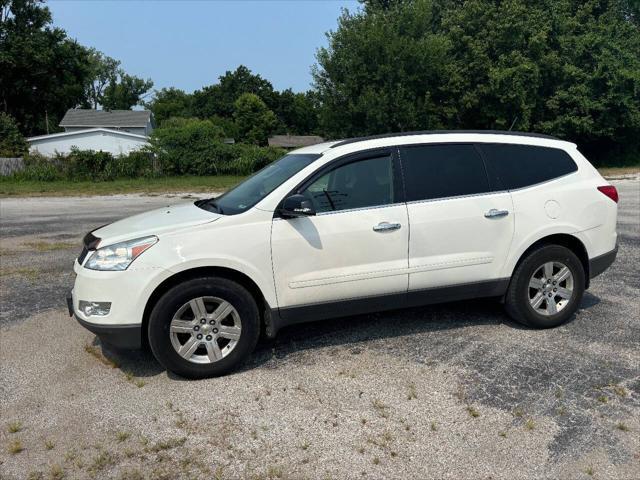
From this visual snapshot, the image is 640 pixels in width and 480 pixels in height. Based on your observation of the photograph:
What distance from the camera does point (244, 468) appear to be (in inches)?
114

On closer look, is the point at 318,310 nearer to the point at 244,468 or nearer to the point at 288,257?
the point at 288,257

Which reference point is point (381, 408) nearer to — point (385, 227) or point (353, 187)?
point (385, 227)

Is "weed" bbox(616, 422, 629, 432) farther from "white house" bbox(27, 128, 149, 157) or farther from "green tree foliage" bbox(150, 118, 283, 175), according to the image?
"white house" bbox(27, 128, 149, 157)

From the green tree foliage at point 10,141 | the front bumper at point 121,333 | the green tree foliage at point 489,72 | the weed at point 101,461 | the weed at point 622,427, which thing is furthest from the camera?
the green tree foliage at point 489,72

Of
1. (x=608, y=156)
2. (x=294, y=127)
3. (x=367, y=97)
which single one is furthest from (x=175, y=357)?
(x=294, y=127)

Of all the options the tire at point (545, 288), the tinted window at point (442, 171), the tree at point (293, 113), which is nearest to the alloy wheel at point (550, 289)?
the tire at point (545, 288)

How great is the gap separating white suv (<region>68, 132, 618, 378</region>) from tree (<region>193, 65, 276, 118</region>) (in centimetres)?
9398

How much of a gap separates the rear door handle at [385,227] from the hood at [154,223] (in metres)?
1.23

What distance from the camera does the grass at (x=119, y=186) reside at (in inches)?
871

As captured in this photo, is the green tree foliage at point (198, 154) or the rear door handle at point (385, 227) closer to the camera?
the rear door handle at point (385, 227)

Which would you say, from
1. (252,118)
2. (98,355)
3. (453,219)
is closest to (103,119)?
(252,118)

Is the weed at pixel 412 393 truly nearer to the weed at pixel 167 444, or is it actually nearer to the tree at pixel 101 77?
the weed at pixel 167 444

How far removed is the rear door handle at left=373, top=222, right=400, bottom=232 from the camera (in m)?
4.19

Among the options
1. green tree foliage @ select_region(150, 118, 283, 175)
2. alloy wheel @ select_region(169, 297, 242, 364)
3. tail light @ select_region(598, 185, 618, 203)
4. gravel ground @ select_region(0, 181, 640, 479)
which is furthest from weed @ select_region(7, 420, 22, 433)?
green tree foliage @ select_region(150, 118, 283, 175)
